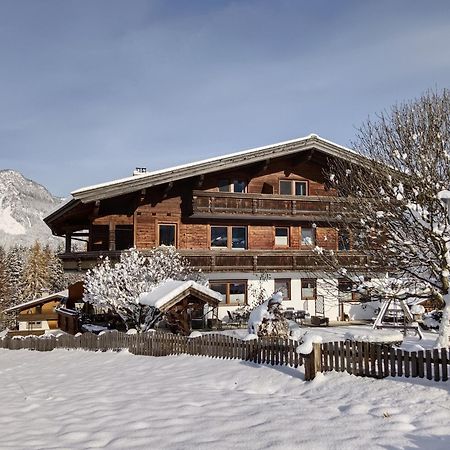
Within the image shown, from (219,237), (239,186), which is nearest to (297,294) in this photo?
(219,237)

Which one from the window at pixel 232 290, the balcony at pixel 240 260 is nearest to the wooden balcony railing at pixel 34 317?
the balcony at pixel 240 260

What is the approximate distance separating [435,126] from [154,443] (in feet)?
42.8

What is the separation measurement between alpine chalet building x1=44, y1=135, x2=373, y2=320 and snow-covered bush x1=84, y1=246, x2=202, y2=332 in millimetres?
2347

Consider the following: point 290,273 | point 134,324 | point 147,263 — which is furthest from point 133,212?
point 290,273

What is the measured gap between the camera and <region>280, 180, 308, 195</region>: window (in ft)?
96.5

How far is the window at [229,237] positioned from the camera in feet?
89.6

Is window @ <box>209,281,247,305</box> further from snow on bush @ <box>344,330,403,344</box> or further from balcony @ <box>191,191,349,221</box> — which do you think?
snow on bush @ <box>344,330,403,344</box>

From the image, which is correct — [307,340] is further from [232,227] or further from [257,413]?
[232,227]

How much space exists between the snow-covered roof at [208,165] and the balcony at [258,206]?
1.43 m

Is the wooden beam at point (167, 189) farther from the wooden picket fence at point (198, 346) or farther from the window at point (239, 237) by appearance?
the wooden picket fence at point (198, 346)

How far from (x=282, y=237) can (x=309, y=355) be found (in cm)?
1787

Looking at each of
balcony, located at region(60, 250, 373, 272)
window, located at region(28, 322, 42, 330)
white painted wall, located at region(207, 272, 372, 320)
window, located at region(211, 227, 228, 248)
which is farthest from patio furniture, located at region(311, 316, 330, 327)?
window, located at region(28, 322, 42, 330)

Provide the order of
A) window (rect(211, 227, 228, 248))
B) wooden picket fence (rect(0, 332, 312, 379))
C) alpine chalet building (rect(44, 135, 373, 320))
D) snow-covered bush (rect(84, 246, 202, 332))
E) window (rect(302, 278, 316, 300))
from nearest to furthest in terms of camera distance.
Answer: wooden picket fence (rect(0, 332, 312, 379)) < snow-covered bush (rect(84, 246, 202, 332)) < alpine chalet building (rect(44, 135, 373, 320)) < window (rect(211, 227, 228, 248)) < window (rect(302, 278, 316, 300))

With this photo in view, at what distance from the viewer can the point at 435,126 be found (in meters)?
15.6
